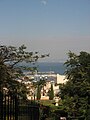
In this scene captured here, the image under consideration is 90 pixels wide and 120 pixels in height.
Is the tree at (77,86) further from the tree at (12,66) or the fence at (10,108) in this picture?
the fence at (10,108)

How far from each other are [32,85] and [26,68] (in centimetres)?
90

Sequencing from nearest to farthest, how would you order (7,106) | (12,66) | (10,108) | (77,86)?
(7,106)
(10,108)
(12,66)
(77,86)

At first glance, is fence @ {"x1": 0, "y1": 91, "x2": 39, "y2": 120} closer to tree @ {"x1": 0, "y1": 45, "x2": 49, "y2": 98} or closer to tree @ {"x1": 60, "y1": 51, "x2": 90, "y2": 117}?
tree @ {"x1": 0, "y1": 45, "x2": 49, "y2": 98}

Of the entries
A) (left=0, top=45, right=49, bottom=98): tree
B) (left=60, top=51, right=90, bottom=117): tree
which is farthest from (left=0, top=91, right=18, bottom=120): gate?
Result: (left=60, top=51, right=90, bottom=117): tree

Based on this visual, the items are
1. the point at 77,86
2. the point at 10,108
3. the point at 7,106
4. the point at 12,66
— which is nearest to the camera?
the point at 7,106

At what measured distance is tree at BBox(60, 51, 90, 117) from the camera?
Answer: 20062 millimetres

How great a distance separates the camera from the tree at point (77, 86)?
2006cm

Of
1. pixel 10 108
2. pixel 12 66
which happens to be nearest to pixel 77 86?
pixel 12 66

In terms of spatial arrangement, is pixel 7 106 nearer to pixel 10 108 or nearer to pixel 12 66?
pixel 10 108

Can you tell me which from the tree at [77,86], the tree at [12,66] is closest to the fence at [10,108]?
the tree at [12,66]

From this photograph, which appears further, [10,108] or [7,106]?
[10,108]

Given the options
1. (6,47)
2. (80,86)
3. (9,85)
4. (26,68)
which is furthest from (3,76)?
(80,86)

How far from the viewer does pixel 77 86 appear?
21.0 meters

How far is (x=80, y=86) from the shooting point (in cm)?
2067
